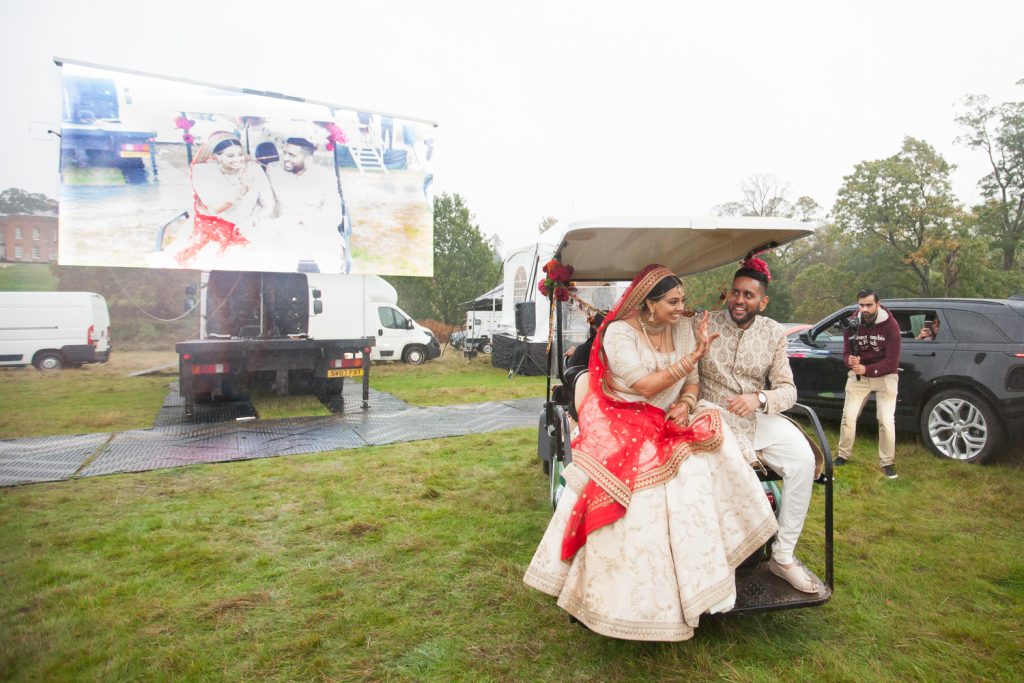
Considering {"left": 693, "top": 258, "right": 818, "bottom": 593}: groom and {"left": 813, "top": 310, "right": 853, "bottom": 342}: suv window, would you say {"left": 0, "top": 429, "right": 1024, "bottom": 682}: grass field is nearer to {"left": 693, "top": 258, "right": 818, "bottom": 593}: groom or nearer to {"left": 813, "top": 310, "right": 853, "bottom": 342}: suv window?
{"left": 693, "top": 258, "right": 818, "bottom": 593}: groom

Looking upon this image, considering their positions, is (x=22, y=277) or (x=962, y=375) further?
(x=962, y=375)

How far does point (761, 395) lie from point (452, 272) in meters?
20.1

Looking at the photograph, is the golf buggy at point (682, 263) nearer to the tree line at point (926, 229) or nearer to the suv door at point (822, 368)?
the suv door at point (822, 368)

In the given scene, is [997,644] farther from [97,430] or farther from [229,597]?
[97,430]

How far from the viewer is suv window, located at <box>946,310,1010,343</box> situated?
5.22 meters

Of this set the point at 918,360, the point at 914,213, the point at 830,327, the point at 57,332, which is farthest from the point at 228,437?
the point at 914,213

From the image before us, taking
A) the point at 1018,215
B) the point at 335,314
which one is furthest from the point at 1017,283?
the point at 335,314

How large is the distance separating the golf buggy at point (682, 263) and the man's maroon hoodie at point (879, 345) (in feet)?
7.06

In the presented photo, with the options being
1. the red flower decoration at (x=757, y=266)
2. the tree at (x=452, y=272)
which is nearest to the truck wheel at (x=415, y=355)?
the tree at (x=452, y=272)

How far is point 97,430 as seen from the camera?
6930mm

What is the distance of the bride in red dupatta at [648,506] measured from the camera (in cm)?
220

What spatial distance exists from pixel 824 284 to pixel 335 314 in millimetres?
24258

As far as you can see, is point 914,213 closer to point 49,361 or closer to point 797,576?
point 797,576

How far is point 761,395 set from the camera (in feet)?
9.45
